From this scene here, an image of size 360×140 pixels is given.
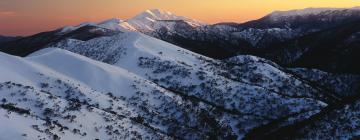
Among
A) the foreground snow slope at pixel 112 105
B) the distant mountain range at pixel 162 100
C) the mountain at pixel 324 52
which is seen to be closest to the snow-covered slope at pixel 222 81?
the distant mountain range at pixel 162 100

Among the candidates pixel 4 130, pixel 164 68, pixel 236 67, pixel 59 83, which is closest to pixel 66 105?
pixel 59 83

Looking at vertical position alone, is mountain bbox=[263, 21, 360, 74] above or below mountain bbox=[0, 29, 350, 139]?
below

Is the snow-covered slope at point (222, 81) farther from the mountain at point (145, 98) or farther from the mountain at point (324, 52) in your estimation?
the mountain at point (324, 52)

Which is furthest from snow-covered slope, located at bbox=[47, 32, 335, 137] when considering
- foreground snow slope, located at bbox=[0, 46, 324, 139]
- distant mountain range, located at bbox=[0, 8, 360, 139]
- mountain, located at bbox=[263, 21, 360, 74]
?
mountain, located at bbox=[263, 21, 360, 74]

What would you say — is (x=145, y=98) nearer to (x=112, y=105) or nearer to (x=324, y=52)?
(x=112, y=105)

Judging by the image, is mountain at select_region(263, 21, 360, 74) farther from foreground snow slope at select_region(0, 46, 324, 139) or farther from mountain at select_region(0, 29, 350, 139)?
foreground snow slope at select_region(0, 46, 324, 139)

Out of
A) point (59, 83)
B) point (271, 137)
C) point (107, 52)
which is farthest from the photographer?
point (107, 52)

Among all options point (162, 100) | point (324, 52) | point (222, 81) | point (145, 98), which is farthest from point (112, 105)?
point (324, 52)

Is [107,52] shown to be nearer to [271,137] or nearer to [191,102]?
[191,102]
